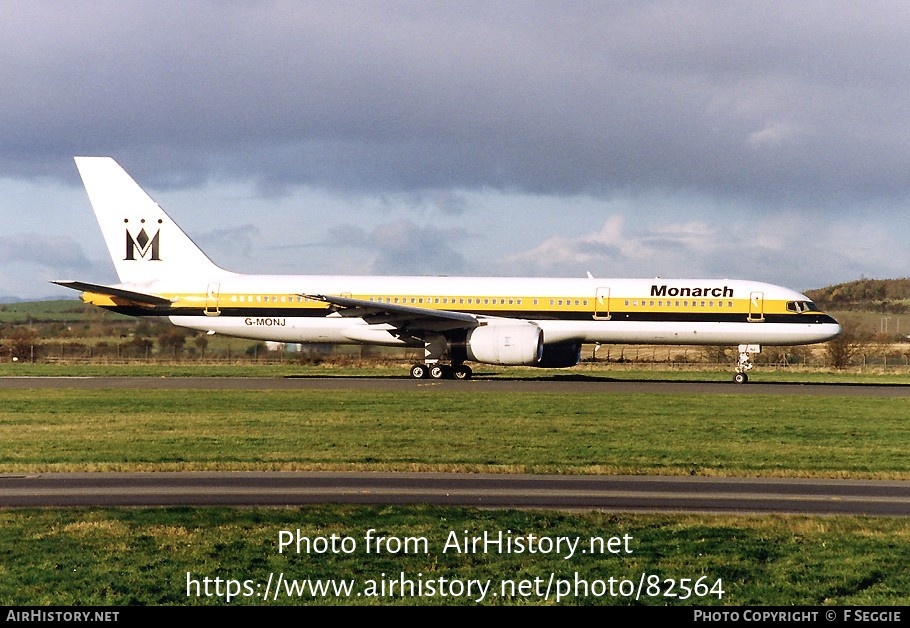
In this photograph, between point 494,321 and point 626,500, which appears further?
point 494,321

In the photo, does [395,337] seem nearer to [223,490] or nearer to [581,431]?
[581,431]

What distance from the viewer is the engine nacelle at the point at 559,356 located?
132ft

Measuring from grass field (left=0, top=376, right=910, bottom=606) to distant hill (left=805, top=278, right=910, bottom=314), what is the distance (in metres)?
114

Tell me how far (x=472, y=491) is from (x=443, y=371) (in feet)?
82.9

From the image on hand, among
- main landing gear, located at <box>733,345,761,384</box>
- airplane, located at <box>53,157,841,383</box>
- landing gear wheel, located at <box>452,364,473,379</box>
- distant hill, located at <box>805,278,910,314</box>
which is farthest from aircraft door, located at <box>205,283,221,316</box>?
distant hill, located at <box>805,278,910,314</box>

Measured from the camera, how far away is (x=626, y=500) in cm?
1455

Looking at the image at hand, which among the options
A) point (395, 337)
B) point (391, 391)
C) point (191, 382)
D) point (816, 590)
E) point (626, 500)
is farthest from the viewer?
point (395, 337)

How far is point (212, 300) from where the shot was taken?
4081cm

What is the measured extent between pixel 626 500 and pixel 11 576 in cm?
841

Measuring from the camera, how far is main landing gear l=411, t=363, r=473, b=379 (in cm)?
4019

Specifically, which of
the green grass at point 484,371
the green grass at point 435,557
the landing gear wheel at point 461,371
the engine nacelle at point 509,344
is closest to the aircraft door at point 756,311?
the green grass at point 484,371

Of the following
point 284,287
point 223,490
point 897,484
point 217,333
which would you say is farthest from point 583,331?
point 223,490

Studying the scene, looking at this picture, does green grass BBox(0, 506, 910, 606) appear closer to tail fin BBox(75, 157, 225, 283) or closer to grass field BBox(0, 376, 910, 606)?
grass field BBox(0, 376, 910, 606)

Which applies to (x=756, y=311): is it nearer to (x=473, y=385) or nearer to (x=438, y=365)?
(x=473, y=385)
